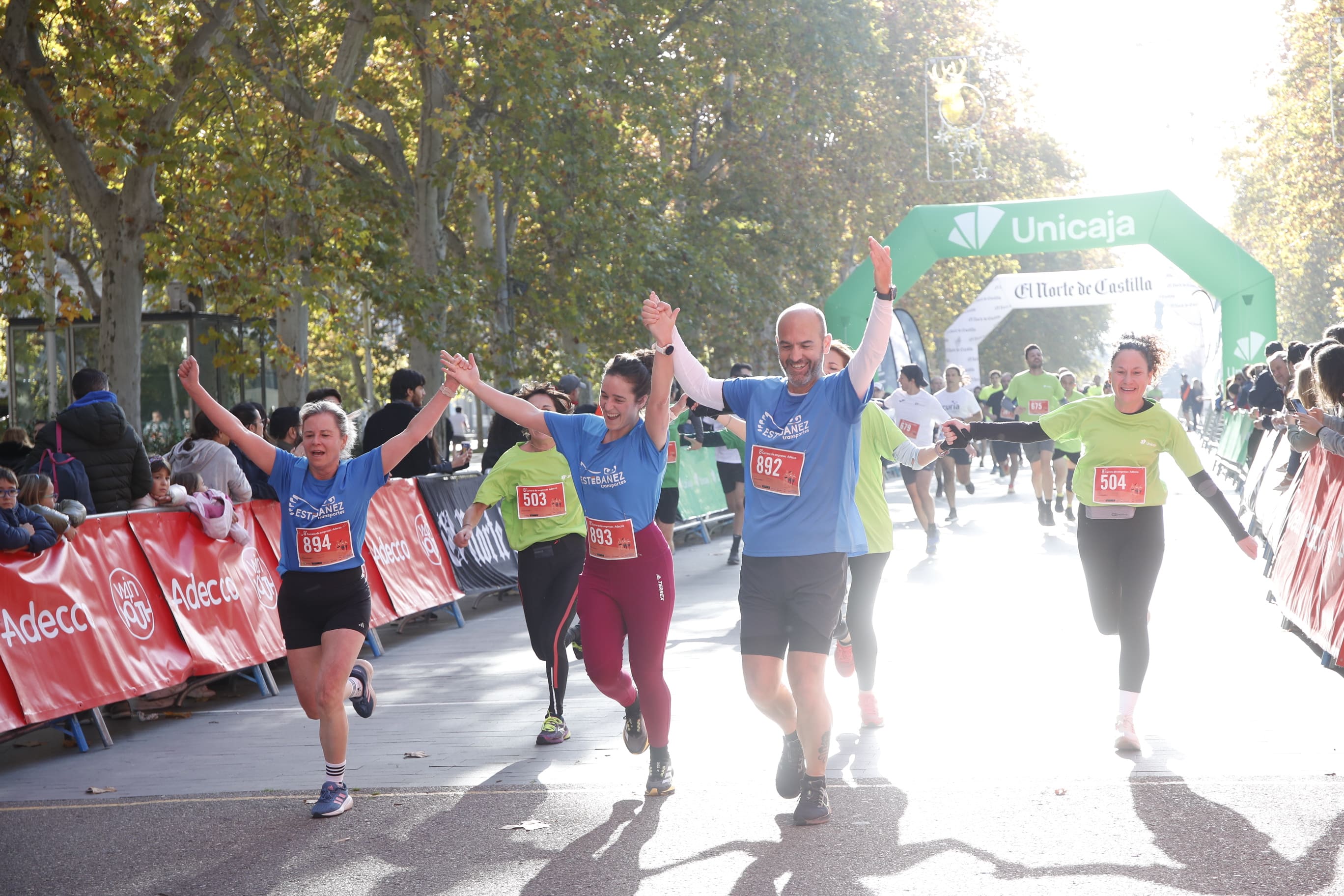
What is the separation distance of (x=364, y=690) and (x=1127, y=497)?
3354 mm

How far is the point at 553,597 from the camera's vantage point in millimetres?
7371

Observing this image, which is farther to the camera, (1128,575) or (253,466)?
(253,466)

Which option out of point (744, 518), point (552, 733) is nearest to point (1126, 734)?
point (744, 518)

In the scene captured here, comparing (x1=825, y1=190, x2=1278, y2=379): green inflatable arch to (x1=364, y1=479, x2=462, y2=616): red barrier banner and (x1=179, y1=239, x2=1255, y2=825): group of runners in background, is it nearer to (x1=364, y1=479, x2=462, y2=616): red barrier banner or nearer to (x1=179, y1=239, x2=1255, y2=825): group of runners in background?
(x1=364, y1=479, x2=462, y2=616): red barrier banner

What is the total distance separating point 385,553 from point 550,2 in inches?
389

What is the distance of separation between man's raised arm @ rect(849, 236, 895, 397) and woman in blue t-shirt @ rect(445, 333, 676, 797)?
927mm

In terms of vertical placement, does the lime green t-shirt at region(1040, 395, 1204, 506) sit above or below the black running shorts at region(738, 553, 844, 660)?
above

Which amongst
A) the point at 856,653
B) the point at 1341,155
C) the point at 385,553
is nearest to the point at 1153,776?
the point at 856,653

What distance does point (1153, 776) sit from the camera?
5.90 m

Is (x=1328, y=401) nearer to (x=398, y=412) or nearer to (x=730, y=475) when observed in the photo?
(x=398, y=412)

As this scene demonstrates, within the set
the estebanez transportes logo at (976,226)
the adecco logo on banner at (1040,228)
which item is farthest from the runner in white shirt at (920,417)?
the estebanez transportes logo at (976,226)

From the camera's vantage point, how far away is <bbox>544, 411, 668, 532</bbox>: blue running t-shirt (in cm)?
594

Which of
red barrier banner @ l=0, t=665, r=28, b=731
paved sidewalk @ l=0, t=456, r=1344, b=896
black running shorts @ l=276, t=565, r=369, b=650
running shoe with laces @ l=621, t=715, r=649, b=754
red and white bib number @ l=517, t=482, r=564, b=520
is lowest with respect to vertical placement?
paved sidewalk @ l=0, t=456, r=1344, b=896

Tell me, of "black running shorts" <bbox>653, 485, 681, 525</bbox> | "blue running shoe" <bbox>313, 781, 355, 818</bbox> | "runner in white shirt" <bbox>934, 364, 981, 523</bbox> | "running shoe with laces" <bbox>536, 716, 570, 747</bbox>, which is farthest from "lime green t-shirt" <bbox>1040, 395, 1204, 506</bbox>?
"runner in white shirt" <bbox>934, 364, 981, 523</bbox>
